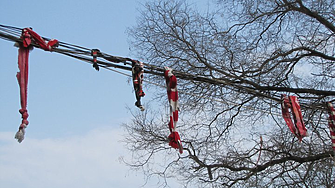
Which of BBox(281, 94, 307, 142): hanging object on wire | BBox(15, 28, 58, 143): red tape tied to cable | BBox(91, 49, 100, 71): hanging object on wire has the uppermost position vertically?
BBox(281, 94, 307, 142): hanging object on wire

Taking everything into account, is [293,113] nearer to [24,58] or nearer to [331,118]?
[331,118]

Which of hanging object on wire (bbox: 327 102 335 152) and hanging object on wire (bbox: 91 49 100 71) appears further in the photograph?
→ hanging object on wire (bbox: 327 102 335 152)

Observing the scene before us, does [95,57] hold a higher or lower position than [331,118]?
lower

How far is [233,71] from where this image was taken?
29.9 ft

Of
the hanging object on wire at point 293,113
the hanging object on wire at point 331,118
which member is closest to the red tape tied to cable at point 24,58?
the hanging object on wire at point 293,113

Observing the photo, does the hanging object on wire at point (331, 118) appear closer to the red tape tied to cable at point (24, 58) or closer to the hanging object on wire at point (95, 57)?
the hanging object on wire at point (95, 57)

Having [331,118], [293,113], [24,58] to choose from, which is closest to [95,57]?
[24,58]

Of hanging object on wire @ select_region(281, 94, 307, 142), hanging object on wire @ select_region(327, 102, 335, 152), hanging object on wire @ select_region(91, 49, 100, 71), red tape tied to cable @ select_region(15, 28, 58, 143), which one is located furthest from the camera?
hanging object on wire @ select_region(327, 102, 335, 152)

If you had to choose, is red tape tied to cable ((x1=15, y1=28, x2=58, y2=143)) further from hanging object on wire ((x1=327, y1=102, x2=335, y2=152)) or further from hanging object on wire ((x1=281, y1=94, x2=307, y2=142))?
hanging object on wire ((x1=327, y1=102, x2=335, y2=152))

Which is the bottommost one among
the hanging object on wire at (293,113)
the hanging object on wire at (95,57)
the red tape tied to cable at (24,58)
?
the red tape tied to cable at (24,58)

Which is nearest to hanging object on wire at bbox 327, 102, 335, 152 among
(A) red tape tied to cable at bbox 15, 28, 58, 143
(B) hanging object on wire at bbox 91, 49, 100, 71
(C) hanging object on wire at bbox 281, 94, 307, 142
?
(C) hanging object on wire at bbox 281, 94, 307, 142

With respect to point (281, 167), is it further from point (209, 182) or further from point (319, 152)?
point (209, 182)

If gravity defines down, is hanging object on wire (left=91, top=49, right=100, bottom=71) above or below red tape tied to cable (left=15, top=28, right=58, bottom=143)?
above

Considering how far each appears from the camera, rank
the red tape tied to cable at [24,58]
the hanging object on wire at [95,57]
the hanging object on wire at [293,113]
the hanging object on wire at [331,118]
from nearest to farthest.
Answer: the red tape tied to cable at [24,58], the hanging object on wire at [95,57], the hanging object on wire at [293,113], the hanging object on wire at [331,118]
